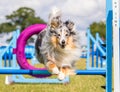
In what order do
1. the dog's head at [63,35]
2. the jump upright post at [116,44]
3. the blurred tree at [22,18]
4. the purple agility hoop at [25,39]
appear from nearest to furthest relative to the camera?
the jump upright post at [116,44]
the dog's head at [63,35]
the purple agility hoop at [25,39]
the blurred tree at [22,18]

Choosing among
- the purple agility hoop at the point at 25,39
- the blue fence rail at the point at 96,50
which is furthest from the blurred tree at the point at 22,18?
the purple agility hoop at the point at 25,39

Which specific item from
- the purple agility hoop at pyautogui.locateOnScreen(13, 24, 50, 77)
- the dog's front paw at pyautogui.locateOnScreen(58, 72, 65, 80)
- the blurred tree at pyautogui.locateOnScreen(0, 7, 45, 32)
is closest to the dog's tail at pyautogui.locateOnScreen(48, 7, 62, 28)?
the dog's front paw at pyautogui.locateOnScreen(58, 72, 65, 80)

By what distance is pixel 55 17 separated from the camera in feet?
12.2

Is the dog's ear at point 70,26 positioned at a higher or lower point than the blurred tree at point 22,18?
lower

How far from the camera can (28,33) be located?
4.82 meters

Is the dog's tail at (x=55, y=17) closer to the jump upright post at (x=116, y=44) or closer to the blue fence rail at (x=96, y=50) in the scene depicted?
the jump upright post at (x=116, y=44)

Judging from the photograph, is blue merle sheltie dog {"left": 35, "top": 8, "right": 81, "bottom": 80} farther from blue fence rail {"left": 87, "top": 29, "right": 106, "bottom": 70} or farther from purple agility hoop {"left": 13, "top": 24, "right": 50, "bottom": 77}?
blue fence rail {"left": 87, "top": 29, "right": 106, "bottom": 70}

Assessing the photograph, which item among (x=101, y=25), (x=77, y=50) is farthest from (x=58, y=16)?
(x=101, y=25)

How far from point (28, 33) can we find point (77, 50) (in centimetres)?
113

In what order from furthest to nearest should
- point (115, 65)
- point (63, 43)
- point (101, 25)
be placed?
point (101, 25)
point (63, 43)
point (115, 65)

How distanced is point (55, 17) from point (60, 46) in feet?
0.96

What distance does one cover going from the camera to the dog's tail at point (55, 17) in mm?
3668

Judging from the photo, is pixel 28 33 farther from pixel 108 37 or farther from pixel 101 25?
pixel 101 25

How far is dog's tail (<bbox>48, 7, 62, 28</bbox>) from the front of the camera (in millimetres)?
3668
